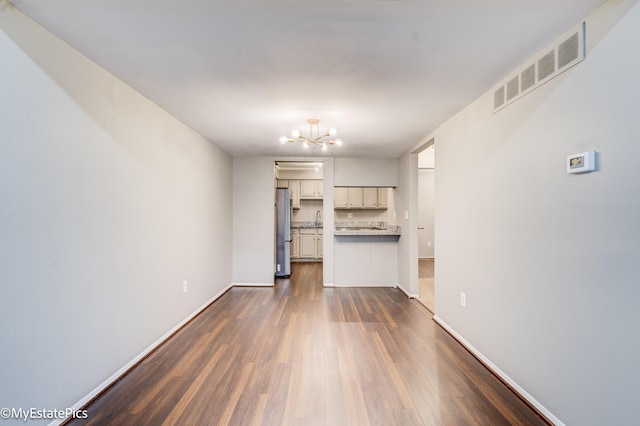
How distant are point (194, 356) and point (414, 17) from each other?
9.71 ft

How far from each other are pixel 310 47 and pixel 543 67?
1.45 meters

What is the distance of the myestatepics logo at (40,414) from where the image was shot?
137cm

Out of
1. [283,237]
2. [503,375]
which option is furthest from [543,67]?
[283,237]

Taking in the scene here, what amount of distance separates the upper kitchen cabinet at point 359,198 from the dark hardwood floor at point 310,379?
4220 millimetres

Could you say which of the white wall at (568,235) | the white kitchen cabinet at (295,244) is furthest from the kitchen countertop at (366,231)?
the white wall at (568,235)

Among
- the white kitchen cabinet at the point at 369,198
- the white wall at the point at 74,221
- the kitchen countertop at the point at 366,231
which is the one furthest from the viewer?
the white kitchen cabinet at the point at 369,198

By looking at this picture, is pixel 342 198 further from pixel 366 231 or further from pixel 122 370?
pixel 122 370

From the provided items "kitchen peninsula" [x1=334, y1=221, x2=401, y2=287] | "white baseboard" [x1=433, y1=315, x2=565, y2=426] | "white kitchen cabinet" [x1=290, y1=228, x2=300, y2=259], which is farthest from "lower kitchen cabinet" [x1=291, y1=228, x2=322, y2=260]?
"white baseboard" [x1=433, y1=315, x2=565, y2=426]

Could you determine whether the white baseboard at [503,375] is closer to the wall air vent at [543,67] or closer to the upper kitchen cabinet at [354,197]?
the wall air vent at [543,67]

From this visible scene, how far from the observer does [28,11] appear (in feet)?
4.69

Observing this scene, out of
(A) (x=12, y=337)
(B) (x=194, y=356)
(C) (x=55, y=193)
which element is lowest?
(B) (x=194, y=356)

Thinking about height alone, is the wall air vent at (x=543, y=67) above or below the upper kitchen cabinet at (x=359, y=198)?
above

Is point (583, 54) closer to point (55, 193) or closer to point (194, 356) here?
point (55, 193)

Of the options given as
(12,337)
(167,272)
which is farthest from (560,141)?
(167,272)
